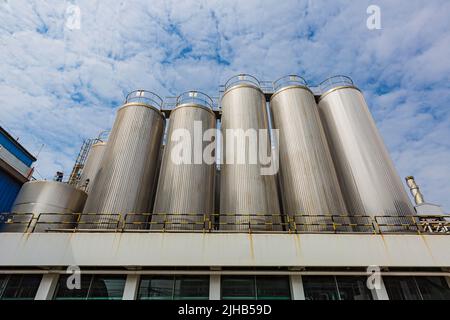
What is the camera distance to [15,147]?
19.7 m

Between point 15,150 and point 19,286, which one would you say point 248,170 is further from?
point 15,150

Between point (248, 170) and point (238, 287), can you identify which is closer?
point (238, 287)

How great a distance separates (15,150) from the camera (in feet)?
64.4

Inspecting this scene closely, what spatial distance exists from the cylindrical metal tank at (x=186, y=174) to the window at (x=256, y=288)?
9.60ft

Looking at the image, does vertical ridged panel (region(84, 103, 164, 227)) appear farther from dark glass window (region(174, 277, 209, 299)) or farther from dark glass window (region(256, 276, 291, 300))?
dark glass window (region(256, 276, 291, 300))

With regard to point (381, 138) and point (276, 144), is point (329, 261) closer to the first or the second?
point (276, 144)

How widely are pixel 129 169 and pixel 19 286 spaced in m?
7.07

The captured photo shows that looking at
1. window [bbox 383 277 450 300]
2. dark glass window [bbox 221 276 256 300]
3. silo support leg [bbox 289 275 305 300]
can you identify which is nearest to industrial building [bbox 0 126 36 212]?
dark glass window [bbox 221 276 256 300]

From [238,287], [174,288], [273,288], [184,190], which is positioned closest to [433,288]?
[273,288]

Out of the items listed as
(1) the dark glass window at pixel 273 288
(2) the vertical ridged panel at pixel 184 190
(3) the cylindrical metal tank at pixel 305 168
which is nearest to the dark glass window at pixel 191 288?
(1) the dark glass window at pixel 273 288

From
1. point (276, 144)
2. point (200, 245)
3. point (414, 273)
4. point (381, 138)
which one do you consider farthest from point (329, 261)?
point (381, 138)

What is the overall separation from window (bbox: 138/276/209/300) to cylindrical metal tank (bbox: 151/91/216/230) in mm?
2493

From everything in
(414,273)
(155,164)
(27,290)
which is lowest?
(27,290)

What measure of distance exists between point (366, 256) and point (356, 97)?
1335 cm
